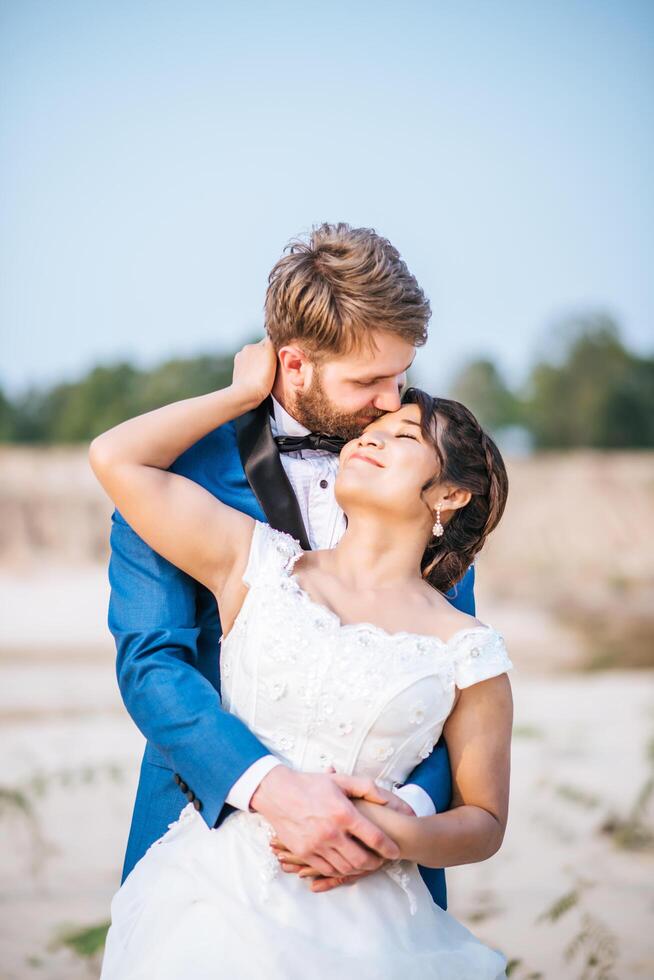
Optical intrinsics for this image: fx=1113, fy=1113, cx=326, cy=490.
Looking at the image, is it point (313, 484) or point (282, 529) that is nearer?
point (282, 529)

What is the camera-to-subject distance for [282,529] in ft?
10.2

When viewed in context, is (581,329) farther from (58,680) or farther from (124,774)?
(124,774)

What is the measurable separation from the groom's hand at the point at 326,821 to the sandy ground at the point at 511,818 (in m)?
3.29

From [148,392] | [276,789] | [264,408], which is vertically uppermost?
[264,408]

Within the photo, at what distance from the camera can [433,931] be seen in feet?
8.73

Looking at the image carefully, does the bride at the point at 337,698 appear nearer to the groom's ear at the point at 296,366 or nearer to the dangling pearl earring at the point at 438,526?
the dangling pearl earring at the point at 438,526

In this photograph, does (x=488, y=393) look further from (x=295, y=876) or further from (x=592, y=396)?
(x=295, y=876)

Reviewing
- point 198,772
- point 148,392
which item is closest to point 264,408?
point 198,772

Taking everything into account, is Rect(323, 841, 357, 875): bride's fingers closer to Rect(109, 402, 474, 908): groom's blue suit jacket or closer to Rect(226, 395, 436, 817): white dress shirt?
Rect(109, 402, 474, 908): groom's blue suit jacket

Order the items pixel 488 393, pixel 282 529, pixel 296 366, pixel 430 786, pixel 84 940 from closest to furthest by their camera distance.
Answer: pixel 430 786 < pixel 282 529 < pixel 296 366 < pixel 84 940 < pixel 488 393

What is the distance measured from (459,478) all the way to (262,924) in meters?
1.24

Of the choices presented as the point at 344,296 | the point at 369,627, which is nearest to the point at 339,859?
the point at 369,627

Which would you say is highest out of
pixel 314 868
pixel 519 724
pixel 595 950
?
pixel 314 868

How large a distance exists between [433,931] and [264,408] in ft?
4.90
